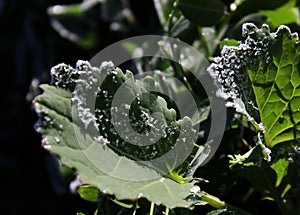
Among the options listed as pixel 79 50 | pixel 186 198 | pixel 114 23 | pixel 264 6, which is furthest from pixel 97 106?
pixel 79 50

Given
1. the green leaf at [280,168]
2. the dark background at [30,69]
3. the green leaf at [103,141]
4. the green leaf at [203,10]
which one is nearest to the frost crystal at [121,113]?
the green leaf at [103,141]

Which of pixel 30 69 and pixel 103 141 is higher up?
pixel 103 141

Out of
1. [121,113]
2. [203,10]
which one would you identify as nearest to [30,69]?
[203,10]

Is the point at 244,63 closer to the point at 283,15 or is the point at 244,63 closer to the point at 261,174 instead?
the point at 261,174

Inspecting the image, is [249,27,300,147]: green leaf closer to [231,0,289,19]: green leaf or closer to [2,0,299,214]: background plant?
[2,0,299,214]: background plant

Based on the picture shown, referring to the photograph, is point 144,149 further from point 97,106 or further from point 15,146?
point 15,146

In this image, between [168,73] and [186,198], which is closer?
[186,198]

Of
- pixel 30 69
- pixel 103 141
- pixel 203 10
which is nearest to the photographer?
pixel 103 141
